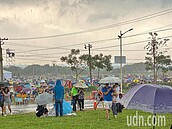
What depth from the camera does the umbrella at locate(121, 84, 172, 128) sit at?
29.5 feet

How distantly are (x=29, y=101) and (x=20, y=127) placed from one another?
21.9 metres

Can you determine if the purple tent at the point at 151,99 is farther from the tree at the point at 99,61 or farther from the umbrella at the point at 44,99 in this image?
the tree at the point at 99,61

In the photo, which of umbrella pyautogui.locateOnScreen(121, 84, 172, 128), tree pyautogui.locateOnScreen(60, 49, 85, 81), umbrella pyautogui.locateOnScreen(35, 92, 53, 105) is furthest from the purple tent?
tree pyautogui.locateOnScreen(60, 49, 85, 81)

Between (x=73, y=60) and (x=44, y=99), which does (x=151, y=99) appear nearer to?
(x=44, y=99)

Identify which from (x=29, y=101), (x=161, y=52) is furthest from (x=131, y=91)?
(x=161, y=52)

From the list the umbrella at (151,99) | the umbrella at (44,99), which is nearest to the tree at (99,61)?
the umbrella at (44,99)

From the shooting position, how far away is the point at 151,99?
905 cm

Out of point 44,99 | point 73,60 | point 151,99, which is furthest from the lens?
point 73,60

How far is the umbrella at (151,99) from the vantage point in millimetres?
8991

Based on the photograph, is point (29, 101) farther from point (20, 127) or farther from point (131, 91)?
point (131, 91)

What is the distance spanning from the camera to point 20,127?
14.6m

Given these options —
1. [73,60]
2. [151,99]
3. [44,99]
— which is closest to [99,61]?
[73,60]

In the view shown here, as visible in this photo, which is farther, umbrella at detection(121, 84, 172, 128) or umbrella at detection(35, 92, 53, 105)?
umbrella at detection(35, 92, 53, 105)

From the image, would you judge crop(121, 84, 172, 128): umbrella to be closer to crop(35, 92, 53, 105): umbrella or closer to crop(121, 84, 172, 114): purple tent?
crop(121, 84, 172, 114): purple tent
